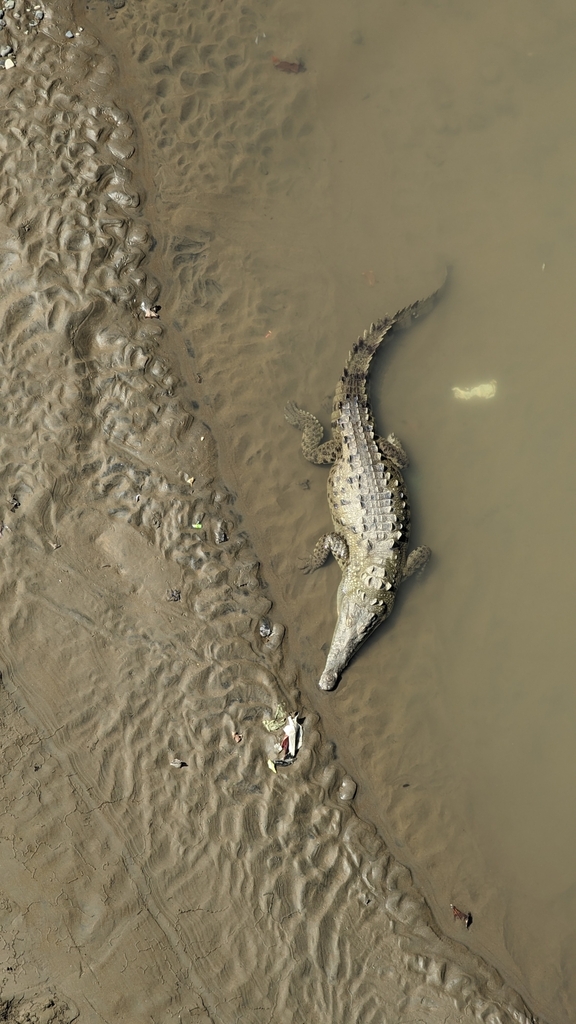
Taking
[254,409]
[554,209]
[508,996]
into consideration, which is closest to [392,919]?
[508,996]

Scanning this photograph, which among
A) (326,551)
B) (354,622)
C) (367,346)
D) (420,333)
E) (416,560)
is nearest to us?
(354,622)

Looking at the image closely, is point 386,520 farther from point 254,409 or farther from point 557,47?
point 557,47

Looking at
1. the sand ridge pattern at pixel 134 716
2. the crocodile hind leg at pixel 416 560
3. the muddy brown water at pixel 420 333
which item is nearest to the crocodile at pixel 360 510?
the crocodile hind leg at pixel 416 560

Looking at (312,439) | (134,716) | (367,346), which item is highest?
(367,346)

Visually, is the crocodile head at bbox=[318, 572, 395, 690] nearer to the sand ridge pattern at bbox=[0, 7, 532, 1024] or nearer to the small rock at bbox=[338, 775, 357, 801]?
the sand ridge pattern at bbox=[0, 7, 532, 1024]

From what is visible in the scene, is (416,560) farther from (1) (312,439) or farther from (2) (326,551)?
(1) (312,439)

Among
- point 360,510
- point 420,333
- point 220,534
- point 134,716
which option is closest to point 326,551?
point 360,510

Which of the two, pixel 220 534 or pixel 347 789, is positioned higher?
pixel 220 534
